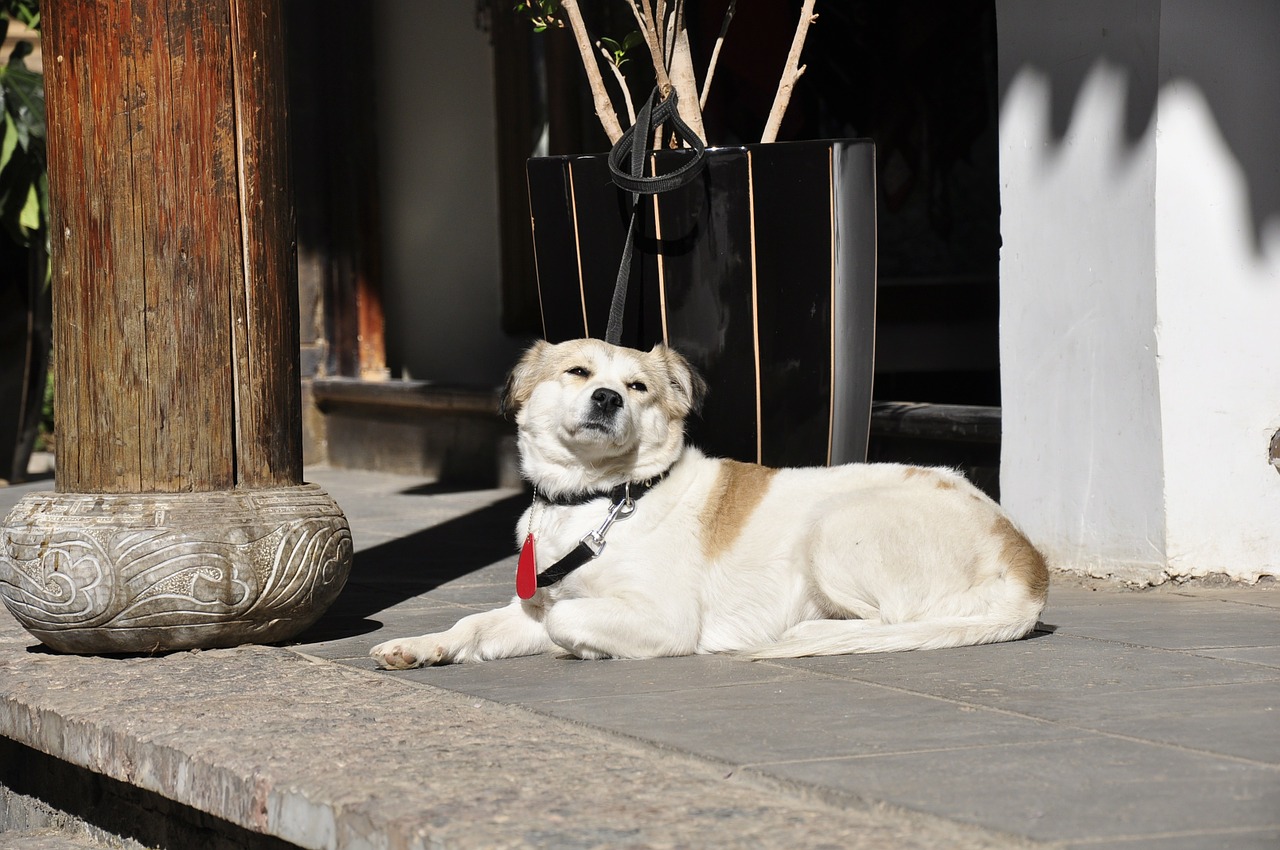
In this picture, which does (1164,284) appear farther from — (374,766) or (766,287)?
(374,766)

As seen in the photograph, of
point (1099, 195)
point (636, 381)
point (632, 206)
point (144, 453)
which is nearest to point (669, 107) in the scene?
point (632, 206)

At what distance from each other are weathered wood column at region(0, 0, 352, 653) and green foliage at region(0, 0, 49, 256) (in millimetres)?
4290

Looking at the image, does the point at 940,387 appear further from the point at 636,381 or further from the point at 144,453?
the point at 144,453

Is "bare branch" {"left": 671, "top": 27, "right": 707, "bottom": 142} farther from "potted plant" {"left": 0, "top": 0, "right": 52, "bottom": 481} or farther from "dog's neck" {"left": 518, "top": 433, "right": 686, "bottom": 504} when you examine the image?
"potted plant" {"left": 0, "top": 0, "right": 52, "bottom": 481}

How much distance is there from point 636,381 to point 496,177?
16.0ft

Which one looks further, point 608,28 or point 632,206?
point 608,28

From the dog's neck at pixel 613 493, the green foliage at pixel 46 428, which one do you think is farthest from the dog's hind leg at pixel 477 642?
the green foliage at pixel 46 428

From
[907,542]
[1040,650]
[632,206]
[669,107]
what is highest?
[669,107]

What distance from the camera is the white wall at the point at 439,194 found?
851 cm

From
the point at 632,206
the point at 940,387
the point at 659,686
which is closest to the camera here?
the point at 659,686

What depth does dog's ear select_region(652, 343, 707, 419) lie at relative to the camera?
3.79m

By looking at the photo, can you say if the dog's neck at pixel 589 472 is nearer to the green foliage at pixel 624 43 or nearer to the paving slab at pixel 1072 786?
the green foliage at pixel 624 43

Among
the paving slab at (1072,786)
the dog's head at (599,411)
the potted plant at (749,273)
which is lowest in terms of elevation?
the paving slab at (1072,786)

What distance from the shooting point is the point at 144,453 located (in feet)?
11.4
